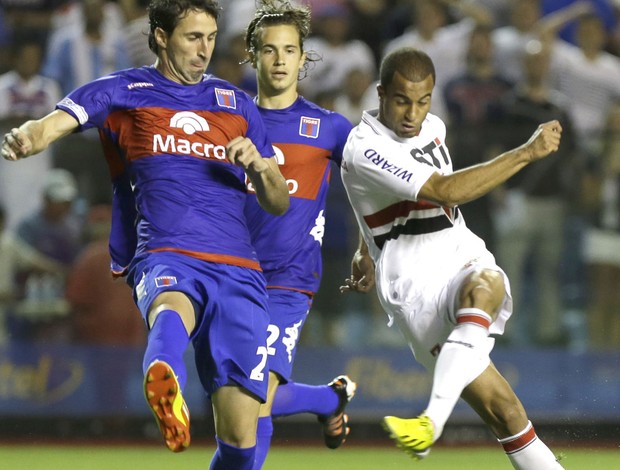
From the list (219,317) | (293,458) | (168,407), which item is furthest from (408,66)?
(293,458)

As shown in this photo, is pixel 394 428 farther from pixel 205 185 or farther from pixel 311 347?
pixel 311 347

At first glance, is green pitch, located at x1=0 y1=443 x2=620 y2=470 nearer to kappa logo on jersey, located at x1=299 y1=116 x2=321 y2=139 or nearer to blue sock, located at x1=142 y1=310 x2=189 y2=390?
kappa logo on jersey, located at x1=299 y1=116 x2=321 y2=139

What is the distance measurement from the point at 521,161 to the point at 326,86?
6691mm

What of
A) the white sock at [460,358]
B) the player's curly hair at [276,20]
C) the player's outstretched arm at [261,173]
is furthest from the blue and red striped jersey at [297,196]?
the white sock at [460,358]

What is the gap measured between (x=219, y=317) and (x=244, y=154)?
823 mm

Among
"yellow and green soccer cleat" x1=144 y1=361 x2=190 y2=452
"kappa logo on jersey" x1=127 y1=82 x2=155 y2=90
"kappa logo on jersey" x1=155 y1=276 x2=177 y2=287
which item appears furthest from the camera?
"kappa logo on jersey" x1=127 y1=82 x2=155 y2=90

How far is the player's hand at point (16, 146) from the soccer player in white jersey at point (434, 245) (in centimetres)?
164

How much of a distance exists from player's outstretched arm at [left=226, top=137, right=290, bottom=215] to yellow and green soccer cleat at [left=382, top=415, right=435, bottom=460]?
130cm

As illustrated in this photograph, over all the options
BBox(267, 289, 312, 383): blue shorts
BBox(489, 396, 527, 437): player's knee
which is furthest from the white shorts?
BBox(267, 289, 312, 383): blue shorts

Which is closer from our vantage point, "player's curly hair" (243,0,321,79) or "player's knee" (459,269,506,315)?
"player's knee" (459,269,506,315)

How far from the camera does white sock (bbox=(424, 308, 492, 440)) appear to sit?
5.45 metres

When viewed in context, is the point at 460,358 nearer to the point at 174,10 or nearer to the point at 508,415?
the point at 508,415

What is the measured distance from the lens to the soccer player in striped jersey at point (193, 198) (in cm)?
582

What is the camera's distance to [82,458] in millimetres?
9859
